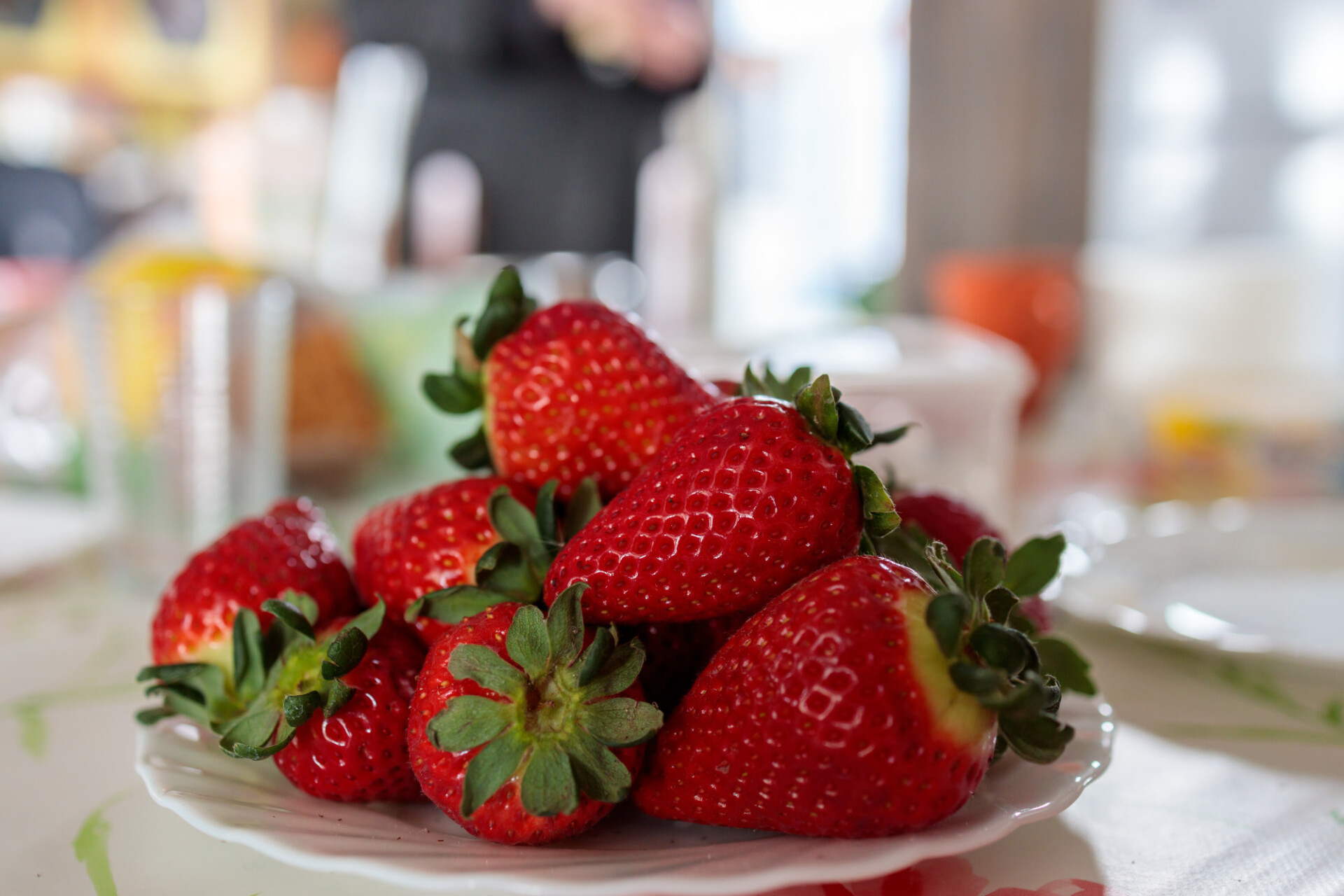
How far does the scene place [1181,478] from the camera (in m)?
1.03

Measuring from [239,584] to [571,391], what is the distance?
0.14 meters

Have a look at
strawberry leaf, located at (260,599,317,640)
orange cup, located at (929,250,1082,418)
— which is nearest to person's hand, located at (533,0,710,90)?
orange cup, located at (929,250,1082,418)

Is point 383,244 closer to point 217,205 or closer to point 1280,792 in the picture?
point 217,205

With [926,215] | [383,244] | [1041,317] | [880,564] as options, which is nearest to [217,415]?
Result: [880,564]

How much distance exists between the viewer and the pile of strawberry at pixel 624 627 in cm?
28

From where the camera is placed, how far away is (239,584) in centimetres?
38

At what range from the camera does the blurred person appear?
236 cm

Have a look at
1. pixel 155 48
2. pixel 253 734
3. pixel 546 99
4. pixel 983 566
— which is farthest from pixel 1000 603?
pixel 155 48

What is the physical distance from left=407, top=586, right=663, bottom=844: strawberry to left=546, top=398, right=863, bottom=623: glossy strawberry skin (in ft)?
0.08

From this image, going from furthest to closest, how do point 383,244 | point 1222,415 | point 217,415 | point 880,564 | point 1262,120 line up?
1. point 1262,120
2. point 383,244
3. point 1222,415
4. point 217,415
5. point 880,564

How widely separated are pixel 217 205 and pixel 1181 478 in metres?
3.01

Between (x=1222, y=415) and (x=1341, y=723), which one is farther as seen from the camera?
(x=1222, y=415)

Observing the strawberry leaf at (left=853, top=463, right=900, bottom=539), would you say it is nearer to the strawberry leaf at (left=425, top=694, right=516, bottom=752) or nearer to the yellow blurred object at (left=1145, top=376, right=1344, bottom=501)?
the strawberry leaf at (left=425, top=694, right=516, bottom=752)

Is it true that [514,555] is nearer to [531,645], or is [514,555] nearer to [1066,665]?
[531,645]
